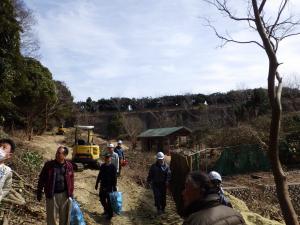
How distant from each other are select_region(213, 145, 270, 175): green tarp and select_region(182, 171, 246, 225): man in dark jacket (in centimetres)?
2242

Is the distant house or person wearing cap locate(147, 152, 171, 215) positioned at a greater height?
the distant house

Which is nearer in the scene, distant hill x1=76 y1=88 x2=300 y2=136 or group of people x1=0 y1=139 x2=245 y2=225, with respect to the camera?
group of people x1=0 y1=139 x2=245 y2=225

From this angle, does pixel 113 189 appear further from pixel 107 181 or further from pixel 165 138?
pixel 165 138

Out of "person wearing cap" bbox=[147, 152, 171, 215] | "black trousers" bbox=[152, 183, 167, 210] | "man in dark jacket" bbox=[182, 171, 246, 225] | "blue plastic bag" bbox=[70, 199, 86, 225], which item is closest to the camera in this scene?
"man in dark jacket" bbox=[182, 171, 246, 225]

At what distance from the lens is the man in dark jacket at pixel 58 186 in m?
9.35

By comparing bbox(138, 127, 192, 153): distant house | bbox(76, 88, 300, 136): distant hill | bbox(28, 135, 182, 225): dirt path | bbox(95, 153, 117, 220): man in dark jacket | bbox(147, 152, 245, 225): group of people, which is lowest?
bbox(28, 135, 182, 225): dirt path

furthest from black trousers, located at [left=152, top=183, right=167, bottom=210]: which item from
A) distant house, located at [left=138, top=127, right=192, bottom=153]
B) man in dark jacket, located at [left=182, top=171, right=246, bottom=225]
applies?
distant house, located at [left=138, top=127, right=192, bottom=153]

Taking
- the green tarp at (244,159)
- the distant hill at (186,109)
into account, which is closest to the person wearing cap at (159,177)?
the green tarp at (244,159)

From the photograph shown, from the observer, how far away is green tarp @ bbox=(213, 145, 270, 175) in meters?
25.7

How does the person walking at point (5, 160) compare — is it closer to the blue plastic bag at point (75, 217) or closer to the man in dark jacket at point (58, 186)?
the man in dark jacket at point (58, 186)

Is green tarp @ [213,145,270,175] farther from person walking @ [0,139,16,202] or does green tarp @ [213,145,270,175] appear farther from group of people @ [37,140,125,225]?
person walking @ [0,139,16,202]

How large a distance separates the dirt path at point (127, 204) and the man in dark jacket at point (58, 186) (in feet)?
7.68

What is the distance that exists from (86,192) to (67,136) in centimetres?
2358

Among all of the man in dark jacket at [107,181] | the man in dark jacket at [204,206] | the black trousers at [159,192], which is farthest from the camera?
the black trousers at [159,192]
